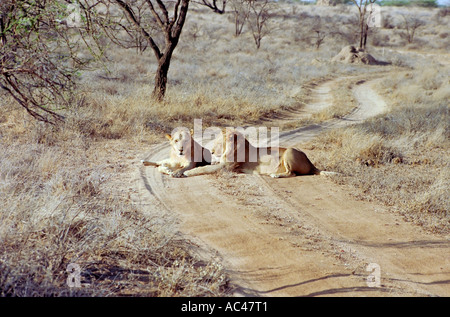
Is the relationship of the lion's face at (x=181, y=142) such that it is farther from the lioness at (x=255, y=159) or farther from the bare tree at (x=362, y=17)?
the bare tree at (x=362, y=17)

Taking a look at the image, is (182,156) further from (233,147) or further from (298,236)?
(298,236)

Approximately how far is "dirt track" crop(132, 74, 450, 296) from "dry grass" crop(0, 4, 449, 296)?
41 cm

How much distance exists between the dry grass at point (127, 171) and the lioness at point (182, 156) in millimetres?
741

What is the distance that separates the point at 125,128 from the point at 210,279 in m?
6.54

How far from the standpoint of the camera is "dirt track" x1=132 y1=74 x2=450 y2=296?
14.3 ft

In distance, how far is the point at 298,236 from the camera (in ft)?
17.9

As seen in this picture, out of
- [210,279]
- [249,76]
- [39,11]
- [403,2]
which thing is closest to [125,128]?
[39,11]

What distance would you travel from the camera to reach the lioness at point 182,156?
7.40 metres

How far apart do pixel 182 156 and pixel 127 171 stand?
102cm

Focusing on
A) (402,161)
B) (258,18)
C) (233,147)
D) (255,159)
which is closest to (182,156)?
(233,147)

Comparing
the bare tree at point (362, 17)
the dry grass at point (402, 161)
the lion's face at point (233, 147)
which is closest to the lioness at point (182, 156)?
the lion's face at point (233, 147)

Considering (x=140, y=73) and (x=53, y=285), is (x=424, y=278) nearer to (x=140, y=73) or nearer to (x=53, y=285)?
(x=53, y=285)

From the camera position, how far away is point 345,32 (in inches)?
1815

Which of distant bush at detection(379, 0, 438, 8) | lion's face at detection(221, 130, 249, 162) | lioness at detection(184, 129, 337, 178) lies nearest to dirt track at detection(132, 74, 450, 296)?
lioness at detection(184, 129, 337, 178)
